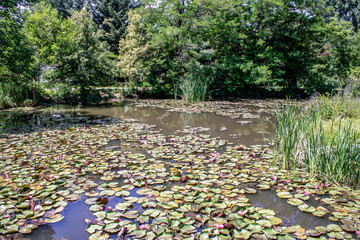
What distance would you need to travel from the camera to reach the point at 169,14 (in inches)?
602

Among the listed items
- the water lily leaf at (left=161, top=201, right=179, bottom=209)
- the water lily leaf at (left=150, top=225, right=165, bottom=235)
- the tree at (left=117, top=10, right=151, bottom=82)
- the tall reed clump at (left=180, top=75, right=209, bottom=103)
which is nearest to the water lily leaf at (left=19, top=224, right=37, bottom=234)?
the water lily leaf at (left=150, top=225, right=165, bottom=235)

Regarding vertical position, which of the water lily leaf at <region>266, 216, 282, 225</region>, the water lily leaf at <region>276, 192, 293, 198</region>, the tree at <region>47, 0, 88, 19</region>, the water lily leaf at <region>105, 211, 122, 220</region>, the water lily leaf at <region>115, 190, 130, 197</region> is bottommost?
the water lily leaf at <region>105, 211, 122, 220</region>

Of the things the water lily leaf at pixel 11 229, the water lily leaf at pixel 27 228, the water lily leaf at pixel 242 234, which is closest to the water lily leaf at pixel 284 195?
the water lily leaf at pixel 242 234

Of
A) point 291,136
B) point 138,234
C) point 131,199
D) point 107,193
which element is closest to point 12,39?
Result: point 107,193

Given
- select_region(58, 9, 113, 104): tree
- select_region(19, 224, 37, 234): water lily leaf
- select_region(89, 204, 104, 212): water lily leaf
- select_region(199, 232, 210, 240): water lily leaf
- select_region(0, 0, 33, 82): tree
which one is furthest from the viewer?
select_region(58, 9, 113, 104): tree

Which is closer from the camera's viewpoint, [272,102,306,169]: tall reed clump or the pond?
the pond

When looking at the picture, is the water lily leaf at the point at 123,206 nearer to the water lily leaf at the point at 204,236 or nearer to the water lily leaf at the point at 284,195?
the water lily leaf at the point at 204,236

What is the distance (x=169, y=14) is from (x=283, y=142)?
14.1 metres

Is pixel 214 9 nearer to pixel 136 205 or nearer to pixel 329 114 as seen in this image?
pixel 329 114

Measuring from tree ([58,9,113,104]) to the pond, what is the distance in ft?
26.5

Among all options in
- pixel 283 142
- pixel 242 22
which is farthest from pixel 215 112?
pixel 242 22

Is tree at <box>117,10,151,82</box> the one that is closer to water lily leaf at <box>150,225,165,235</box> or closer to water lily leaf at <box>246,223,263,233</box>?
water lily leaf at <box>150,225,165,235</box>

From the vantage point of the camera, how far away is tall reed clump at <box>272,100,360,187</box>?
2780 mm

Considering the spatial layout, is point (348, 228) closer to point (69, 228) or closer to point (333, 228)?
point (333, 228)
